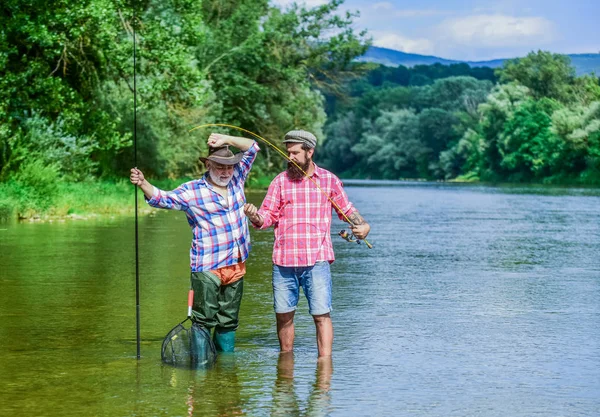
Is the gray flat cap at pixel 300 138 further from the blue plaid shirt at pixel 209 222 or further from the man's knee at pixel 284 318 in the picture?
the man's knee at pixel 284 318

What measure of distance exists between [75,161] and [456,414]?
28.1 meters

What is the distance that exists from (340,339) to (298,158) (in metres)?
2.05

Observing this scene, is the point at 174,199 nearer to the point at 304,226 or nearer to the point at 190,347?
the point at 304,226

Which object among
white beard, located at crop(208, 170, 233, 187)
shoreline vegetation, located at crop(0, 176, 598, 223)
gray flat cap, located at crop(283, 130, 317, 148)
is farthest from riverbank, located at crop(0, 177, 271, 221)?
gray flat cap, located at crop(283, 130, 317, 148)

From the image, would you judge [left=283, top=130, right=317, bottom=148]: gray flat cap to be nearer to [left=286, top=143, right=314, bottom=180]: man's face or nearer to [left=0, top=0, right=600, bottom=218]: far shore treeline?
[left=286, top=143, right=314, bottom=180]: man's face

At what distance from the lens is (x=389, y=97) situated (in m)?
174

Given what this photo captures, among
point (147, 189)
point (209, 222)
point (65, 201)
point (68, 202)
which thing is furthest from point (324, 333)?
point (68, 202)

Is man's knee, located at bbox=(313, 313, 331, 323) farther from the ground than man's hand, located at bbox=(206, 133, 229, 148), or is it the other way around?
man's hand, located at bbox=(206, 133, 229, 148)

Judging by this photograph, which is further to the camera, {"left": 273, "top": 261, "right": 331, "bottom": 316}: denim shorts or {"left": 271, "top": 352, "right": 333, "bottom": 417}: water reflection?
{"left": 273, "top": 261, "right": 331, "bottom": 316}: denim shorts

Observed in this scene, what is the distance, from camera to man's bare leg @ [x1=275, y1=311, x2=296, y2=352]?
9.03 metres

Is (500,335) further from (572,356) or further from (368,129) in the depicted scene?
(368,129)

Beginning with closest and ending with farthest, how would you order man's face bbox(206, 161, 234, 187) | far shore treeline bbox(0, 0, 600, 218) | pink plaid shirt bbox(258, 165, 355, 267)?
pink plaid shirt bbox(258, 165, 355, 267)
man's face bbox(206, 161, 234, 187)
far shore treeline bbox(0, 0, 600, 218)

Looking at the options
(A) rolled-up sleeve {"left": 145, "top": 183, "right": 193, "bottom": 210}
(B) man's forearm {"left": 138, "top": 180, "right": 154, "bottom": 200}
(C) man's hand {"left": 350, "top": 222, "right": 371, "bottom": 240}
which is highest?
(B) man's forearm {"left": 138, "top": 180, "right": 154, "bottom": 200}

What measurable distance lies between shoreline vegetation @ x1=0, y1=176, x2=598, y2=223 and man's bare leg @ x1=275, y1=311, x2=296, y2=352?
18.4m
